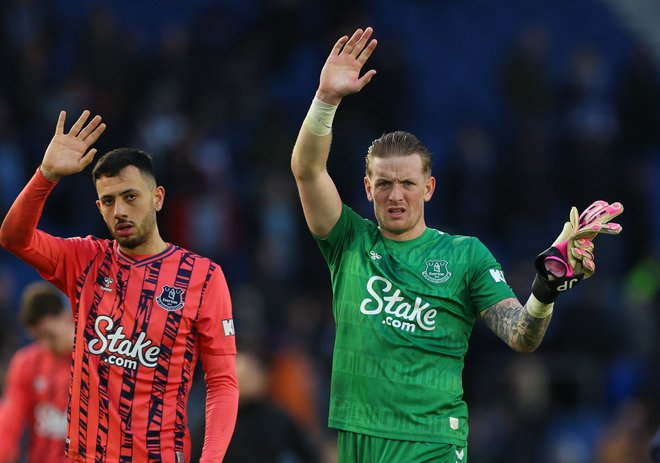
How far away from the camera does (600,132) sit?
15.9 meters

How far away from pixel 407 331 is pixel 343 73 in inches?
50.7

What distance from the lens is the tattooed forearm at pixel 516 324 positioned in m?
5.75

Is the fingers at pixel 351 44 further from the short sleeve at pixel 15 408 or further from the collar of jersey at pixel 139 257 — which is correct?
the short sleeve at pixel 15 408

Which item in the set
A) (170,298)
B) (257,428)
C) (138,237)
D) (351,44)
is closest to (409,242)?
(351,44)

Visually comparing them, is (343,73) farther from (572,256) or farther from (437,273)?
(572,256)

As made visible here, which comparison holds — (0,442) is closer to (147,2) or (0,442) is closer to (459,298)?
(459,298)

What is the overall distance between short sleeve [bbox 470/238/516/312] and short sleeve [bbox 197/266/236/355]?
4.02ft

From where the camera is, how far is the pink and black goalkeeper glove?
551cm

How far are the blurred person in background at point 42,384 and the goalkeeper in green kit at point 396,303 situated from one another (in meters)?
2.62

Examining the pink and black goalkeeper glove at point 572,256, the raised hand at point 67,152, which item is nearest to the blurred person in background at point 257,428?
the raised hand at point 67,152

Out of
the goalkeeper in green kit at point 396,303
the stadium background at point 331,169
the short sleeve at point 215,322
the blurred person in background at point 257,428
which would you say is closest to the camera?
the goalkeeper in green kit at point 396,303

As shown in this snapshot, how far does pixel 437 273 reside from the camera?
6.12 meters

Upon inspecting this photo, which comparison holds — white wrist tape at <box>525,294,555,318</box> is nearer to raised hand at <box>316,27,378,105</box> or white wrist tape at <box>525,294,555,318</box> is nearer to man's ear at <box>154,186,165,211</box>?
raised hand at <box>316,27,378,105</box>

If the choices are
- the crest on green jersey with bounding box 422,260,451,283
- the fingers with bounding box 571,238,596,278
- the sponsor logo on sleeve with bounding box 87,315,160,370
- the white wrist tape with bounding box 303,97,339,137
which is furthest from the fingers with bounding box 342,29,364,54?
the sponsor logo on sleeve with bounding box 87,315,160,370
